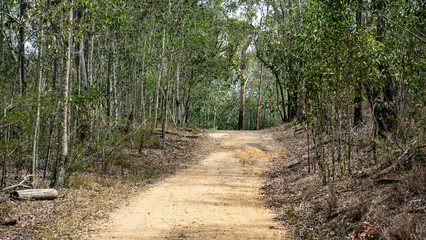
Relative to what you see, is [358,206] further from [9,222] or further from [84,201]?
[9,222]

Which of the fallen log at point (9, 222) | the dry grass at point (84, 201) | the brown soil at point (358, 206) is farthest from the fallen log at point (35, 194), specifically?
the brown soil at point (358, 206)

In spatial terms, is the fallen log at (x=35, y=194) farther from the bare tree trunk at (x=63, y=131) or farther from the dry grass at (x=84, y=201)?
the bare tree trunk at (x=63, y=131)

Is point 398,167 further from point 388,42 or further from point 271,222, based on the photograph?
point 388,42

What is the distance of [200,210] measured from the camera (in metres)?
9.16

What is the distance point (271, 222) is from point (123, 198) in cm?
486

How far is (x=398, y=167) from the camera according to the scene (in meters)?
8.16

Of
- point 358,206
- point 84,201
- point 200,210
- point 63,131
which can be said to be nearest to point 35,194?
point 84,201

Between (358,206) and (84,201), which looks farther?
(84,201)

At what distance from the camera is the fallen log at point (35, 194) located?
354 inches

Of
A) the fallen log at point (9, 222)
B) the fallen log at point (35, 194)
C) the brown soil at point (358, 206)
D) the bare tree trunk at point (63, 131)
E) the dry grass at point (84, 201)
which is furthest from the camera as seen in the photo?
the bare tree trunk at point (63, 131)

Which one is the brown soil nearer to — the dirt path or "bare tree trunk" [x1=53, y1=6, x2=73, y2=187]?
the dirt path

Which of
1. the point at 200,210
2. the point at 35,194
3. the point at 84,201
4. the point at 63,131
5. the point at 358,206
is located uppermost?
the point at 63,131

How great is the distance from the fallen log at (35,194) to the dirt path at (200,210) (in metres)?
2.15

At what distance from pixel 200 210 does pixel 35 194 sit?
4680mm
